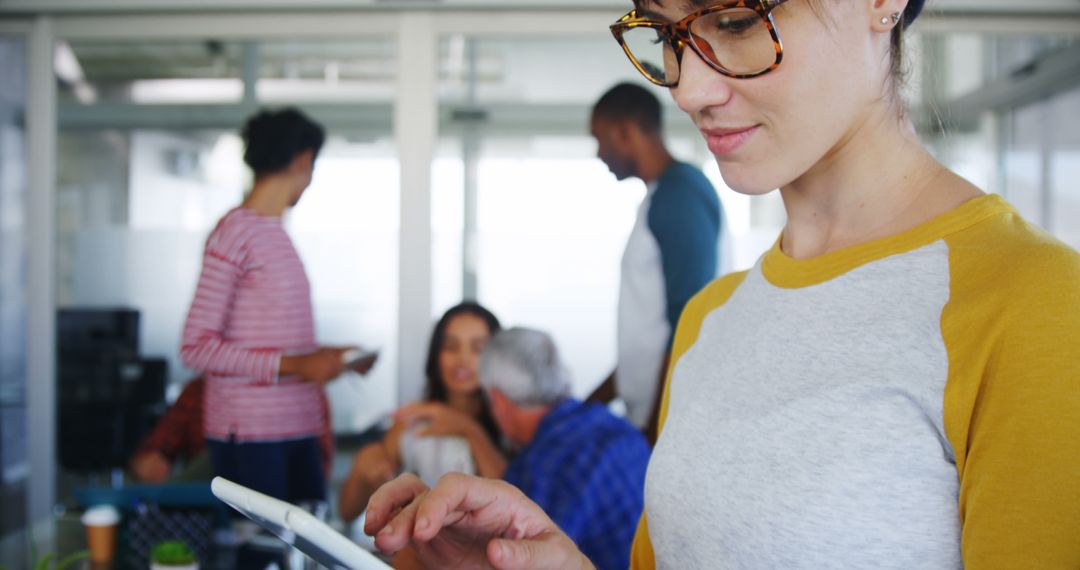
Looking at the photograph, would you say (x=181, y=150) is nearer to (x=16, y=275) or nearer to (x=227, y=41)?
(x=227, y=41)

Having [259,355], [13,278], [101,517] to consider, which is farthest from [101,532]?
[13,278]

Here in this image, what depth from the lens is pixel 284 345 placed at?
2785 millimetres

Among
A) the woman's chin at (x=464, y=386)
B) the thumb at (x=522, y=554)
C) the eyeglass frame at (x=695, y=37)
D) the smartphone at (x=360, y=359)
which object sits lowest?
the woman's chin at (x=464, y=386)

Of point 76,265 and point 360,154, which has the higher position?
point 360,154

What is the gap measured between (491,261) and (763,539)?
295 centimetres

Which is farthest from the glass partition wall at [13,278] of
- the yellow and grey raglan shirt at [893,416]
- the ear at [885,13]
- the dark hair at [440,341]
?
the ear at [885,13]

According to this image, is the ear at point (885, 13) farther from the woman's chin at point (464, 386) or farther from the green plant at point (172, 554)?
the woman's chin at point (464, 386)

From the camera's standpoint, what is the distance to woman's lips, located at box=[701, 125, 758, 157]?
695 millimetres

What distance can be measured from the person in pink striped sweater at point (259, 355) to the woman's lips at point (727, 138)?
2175 mm

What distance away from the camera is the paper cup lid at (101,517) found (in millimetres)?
1867

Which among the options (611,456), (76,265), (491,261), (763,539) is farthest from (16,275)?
(763,539)

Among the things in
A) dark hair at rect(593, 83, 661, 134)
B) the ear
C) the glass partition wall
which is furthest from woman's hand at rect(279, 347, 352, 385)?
the ear

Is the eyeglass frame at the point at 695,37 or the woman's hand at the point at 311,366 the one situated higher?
the eyeglass frame at the point at 695,37

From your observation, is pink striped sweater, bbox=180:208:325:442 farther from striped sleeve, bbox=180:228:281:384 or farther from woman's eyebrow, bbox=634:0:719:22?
woman's eyebrow, bbox=634:0:719:22
